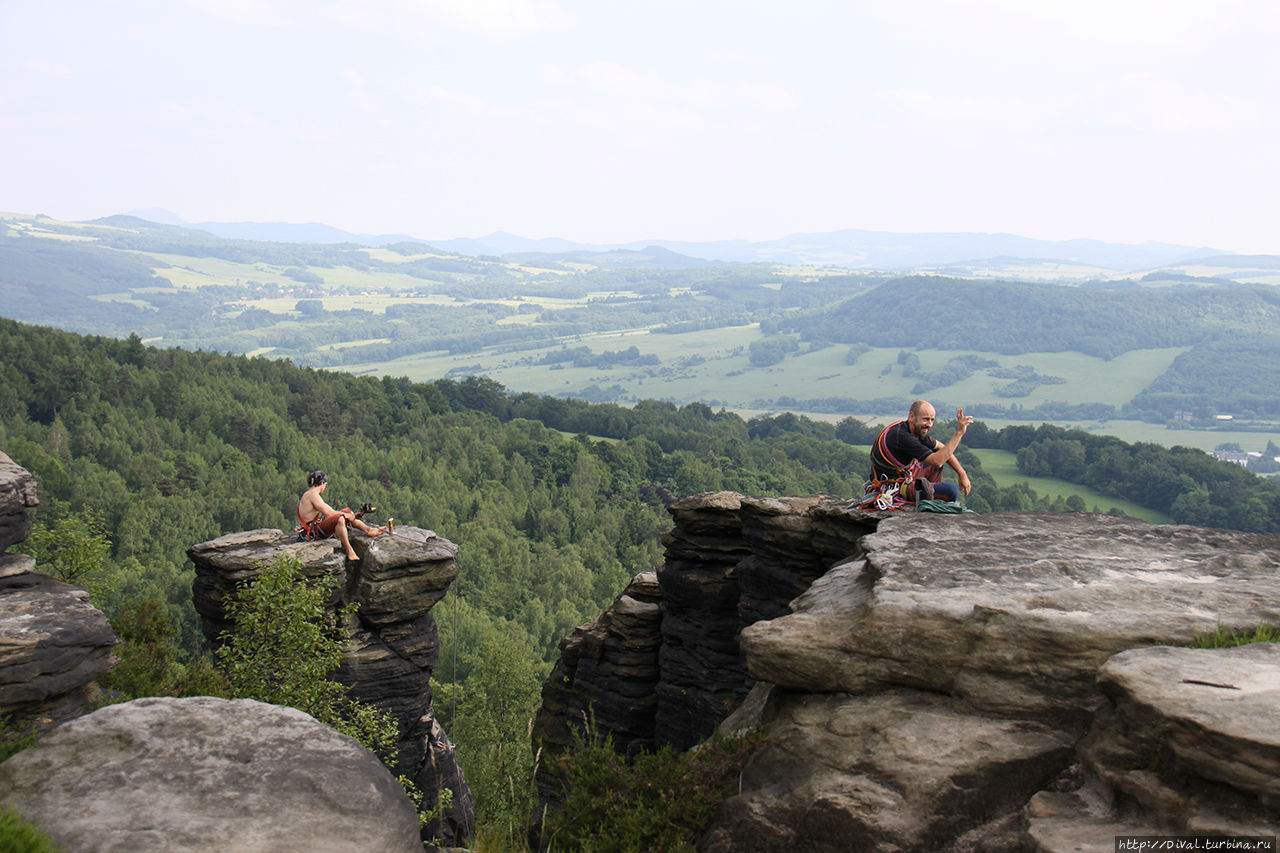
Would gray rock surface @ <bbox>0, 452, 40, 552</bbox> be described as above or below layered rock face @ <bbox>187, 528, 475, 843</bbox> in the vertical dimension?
above

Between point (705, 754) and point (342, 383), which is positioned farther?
point (342, 383)

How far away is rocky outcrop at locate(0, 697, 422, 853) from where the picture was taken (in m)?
9.75

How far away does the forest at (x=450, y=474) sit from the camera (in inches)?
2928

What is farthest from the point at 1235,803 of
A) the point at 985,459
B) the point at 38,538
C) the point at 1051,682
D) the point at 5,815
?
the point at 985,459

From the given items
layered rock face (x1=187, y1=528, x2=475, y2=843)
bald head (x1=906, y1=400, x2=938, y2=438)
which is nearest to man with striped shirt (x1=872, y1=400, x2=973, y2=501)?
bald head (x1=906, y1=400, x2=938, y2=438)

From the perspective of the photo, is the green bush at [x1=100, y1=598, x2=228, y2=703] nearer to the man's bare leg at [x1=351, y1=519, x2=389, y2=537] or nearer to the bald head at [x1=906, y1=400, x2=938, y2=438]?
the man's bare leg at [x1=351, y1=519, x2=389, y2=537]

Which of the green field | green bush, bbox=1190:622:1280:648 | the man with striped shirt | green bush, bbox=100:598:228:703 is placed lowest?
the green field

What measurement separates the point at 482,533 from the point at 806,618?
86.2 meters

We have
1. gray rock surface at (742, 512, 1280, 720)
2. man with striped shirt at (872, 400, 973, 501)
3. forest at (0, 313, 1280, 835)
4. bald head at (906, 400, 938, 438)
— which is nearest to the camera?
gray rock surface at (742, 512, 1280, 720)

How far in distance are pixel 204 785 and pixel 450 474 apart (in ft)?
347

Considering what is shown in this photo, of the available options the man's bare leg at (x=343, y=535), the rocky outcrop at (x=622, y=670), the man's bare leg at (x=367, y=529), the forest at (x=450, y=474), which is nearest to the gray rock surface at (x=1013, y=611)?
the rocky outcrop at (x=622, y=670)

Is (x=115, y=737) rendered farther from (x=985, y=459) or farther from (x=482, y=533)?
(x=985, y=459)

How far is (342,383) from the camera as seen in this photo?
439 feet

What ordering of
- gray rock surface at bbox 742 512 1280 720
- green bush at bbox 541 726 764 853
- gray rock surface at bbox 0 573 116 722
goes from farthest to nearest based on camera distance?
gray rock surface at bbox 0 573 116 722, green bush at bbox 541 726 764 853, gray rock surface at bbox 742 512 1280 720
